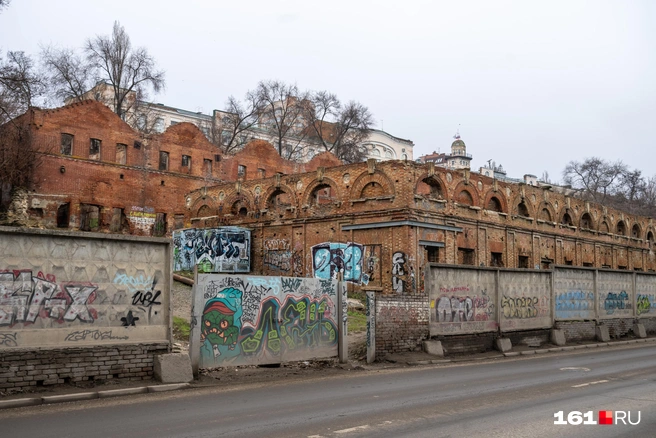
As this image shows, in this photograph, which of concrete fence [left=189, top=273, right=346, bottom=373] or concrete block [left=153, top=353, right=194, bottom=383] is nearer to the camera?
concrete block [left=153, top=353, right=194, bottom=383]

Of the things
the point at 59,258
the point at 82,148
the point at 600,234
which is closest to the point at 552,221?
the point at 600,234

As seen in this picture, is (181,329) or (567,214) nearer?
(181,329)

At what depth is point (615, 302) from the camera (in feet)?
81.1

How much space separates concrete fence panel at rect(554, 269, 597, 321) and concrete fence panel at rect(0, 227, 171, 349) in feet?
50.0

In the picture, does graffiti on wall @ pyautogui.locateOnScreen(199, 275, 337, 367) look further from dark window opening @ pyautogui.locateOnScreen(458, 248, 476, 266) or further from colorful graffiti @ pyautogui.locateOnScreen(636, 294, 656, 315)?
colorful graffiti @ pyautogui.locateOnScreen(636, 294, 656, 315)

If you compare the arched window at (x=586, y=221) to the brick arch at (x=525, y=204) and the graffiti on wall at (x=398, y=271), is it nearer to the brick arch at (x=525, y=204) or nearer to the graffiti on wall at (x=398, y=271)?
the brick arch at (x=525, y=204)

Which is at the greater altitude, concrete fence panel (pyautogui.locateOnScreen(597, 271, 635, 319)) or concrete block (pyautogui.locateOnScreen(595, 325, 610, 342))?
concrete fence panel (pyautogui.locateOnScreen(597, 271, 635, 319))

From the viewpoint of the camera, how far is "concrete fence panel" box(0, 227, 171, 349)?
9.98 m

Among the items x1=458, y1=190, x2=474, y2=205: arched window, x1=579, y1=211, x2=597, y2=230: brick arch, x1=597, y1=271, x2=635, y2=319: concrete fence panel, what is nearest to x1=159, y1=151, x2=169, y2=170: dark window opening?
x1=458, y1=190, x2=474, y2=205: arched window

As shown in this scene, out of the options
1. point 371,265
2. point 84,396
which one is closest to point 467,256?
point 371,265

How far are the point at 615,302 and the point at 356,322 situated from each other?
1108 centimetres

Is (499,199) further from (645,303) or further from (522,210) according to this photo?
(645,303)

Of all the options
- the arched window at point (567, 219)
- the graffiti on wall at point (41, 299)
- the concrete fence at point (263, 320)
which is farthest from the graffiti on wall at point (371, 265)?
the graffiti on wall at point (41, 299)

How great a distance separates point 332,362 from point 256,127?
191 ft
